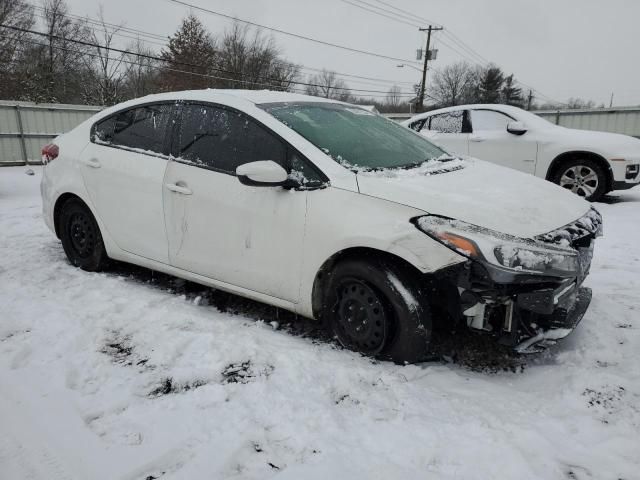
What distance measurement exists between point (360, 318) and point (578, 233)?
1.27m

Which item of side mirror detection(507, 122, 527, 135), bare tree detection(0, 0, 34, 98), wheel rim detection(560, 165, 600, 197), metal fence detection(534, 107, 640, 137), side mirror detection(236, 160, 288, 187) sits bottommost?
wheel rim detection(560, 165, 600, 197)

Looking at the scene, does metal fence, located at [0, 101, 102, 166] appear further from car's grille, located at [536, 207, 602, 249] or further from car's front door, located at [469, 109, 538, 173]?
car's grille, located at [536, 207, 602, 249]

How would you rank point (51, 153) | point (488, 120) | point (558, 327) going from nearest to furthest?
point (558, 327) < point (51, 153) < point (488, 120)

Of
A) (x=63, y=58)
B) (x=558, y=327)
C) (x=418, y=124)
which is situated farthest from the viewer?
(x=63, y=58)

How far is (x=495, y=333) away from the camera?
2.61 m

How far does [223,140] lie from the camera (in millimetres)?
A: 3371

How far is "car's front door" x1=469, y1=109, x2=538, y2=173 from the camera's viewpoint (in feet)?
24.8

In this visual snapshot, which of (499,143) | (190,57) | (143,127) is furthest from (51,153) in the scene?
(190,57)

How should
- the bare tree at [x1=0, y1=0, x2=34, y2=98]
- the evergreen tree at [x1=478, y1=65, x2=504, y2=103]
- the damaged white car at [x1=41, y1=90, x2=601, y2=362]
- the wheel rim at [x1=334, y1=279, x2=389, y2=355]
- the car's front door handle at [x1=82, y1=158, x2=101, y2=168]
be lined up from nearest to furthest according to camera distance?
the damaged white car at [x1=41, y1=90, x2=601, y2=362]
the wheel rim at [x1=334, y1=279, x2=389, y2=355]
the car's front door handle at [x1=82, y1=158, x2=101, y2=168]
the bare tree at [x1=0, y1=0, x2=34, y2=98]
the evergreen tree at [x1=478, y1=65, x2=504, y2=103]

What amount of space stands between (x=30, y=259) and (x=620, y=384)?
4.82m

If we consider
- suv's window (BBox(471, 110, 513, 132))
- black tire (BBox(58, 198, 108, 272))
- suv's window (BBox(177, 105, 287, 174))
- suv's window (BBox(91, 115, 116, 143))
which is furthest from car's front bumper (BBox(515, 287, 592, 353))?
suv's window (BBox(471, 110, 513, 132))

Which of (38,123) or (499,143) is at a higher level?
(499,143)

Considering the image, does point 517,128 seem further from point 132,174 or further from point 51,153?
point 51,153

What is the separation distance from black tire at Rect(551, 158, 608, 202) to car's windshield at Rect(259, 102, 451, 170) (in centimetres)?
444
